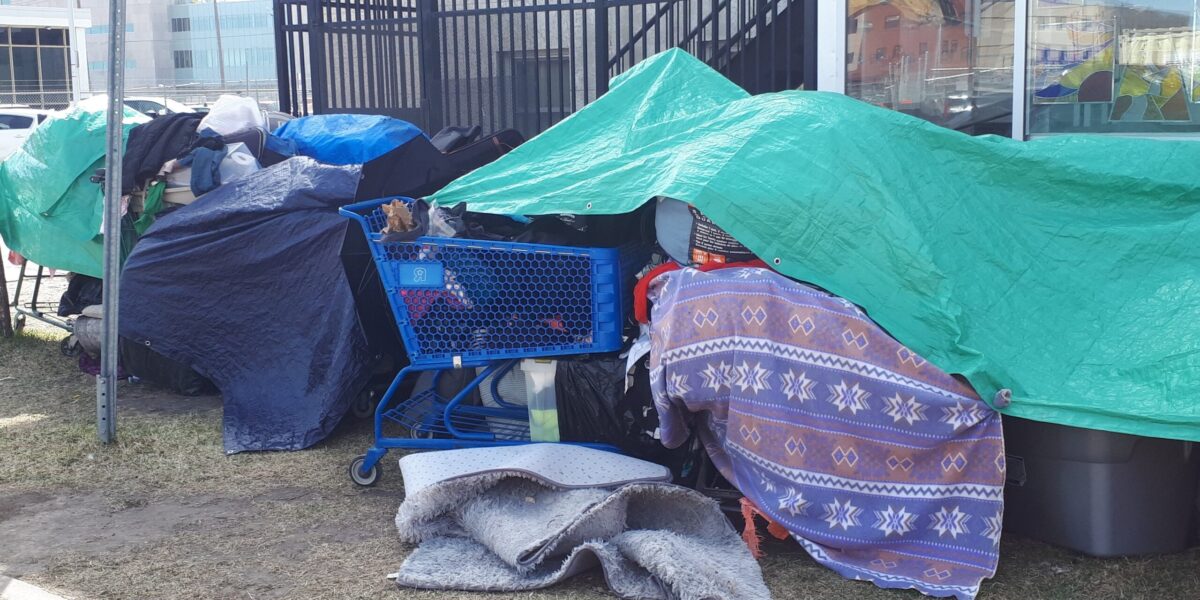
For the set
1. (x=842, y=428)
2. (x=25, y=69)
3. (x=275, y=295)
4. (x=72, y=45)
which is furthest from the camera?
(x=25, y=69)

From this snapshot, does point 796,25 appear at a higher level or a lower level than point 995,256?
higher

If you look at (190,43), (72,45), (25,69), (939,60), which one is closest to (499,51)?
(939,60)

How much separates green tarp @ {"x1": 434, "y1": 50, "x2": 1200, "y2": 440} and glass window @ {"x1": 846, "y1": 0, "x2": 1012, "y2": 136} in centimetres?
126

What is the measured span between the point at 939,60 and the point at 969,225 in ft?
6.67

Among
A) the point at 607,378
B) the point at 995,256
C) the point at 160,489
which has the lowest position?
the point at 160,489

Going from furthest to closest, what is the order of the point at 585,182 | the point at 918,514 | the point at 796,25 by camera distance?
the point at 796,25
the point at 585,182
the point at 918,514

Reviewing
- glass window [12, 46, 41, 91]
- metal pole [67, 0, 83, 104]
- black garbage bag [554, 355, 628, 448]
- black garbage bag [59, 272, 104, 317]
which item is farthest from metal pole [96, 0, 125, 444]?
glass window [12, 46, 41, 91]

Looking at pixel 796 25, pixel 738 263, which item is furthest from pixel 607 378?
pixel 796 25

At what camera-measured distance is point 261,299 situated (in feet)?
18.4

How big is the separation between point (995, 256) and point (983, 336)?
0.43m

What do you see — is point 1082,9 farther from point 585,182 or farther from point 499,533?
point 499,533

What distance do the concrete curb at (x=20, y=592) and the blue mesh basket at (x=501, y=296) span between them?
1.58m

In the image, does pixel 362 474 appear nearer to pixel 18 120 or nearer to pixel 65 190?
pixel 65 190

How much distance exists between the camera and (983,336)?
12.6ft
